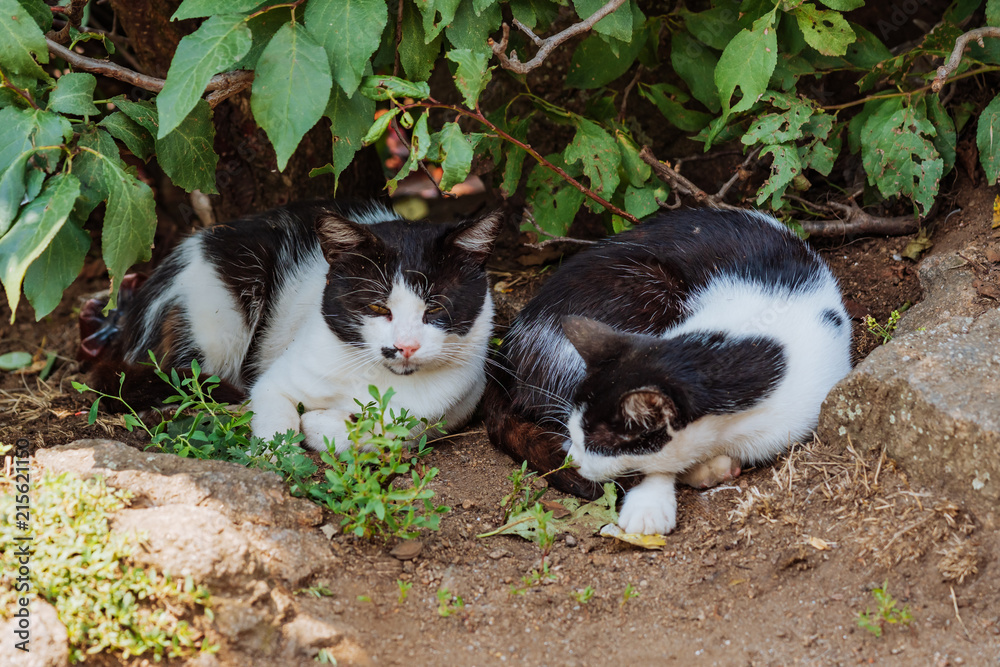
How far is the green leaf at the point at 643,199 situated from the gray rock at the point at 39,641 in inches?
97.6

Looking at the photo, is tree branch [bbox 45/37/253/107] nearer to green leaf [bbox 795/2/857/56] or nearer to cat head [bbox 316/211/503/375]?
cat head [bbox 316/211/503/375]

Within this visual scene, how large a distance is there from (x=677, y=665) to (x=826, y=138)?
7.55 feet

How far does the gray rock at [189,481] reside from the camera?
2107mm

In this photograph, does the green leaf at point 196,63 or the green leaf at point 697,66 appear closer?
the green leaf at point 196,63

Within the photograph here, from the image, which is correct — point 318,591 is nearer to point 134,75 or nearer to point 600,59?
point 134,75

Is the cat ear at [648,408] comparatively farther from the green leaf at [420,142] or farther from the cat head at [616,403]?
the green leaf at [420,142]

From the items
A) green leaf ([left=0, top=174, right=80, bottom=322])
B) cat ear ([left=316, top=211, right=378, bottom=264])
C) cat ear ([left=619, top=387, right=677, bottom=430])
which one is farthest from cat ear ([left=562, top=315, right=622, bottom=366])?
green leaf ([left=0, top=174, right=80, bottom=322])

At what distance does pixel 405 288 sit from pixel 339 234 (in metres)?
0.31

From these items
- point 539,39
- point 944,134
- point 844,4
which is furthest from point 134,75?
point 944,134

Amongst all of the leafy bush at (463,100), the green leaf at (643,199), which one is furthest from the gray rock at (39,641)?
the green leaf at (643,199)

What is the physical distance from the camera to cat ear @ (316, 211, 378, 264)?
272cm

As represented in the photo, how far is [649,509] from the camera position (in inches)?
97.0

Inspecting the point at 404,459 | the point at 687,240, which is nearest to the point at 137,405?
the point at 404,459

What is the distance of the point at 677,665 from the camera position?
1.91 m
